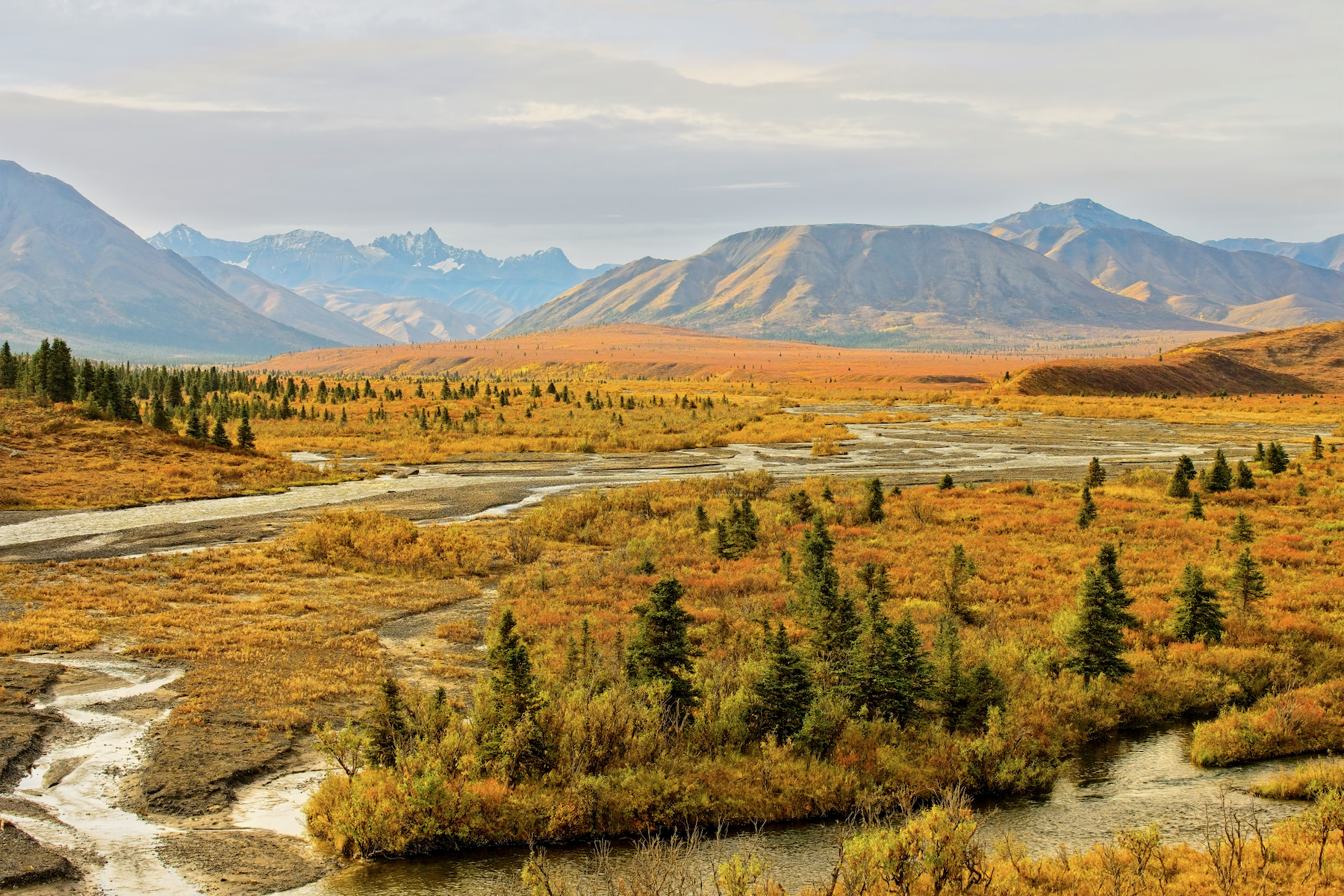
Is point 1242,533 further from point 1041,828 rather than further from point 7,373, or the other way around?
point 7,373

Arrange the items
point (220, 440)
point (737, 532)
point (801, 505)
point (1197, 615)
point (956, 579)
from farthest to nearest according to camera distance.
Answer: point (220, 440) < point (801, 505) < point (737, 532) < point (956, 579) < point (1197, 615)

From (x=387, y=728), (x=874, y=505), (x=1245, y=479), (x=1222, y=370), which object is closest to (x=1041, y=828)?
(x=387, y=728)

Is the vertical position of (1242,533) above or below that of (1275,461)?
below

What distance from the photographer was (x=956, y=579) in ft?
82.2

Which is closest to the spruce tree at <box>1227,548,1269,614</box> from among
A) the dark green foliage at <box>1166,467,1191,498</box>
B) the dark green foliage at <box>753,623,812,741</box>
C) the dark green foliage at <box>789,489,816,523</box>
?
the dark green foliage at <box>753,623,812,741</box>

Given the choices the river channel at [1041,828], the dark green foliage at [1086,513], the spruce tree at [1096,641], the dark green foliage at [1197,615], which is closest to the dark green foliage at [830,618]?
the spruce tree at [1096,641]

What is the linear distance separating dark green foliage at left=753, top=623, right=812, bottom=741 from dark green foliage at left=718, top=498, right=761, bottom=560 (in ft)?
44.0

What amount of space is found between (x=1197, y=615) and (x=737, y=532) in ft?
44.9

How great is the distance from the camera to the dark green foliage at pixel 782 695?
619 inches

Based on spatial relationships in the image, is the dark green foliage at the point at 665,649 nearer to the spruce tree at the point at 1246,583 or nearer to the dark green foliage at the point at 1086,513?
the spruce tree at the point at 1246,583

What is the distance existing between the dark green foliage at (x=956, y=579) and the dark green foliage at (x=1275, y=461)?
1009 inches

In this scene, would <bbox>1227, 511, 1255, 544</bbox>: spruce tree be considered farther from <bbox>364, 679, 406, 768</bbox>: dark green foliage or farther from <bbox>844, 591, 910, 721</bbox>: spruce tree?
<bbox>364, 679, 406, 768</bbox>: dark green foliage

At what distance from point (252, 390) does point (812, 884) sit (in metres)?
131

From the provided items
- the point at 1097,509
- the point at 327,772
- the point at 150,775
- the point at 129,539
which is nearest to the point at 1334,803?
the point at 327,772
